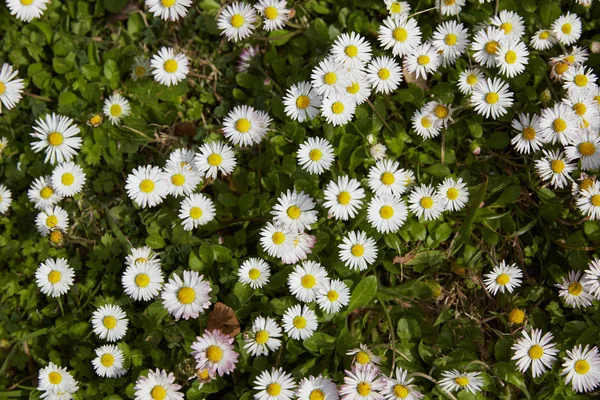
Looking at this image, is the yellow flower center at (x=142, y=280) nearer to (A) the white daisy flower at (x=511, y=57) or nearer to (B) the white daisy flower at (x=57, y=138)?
(B) the white daisy flower at (x=57, y=138)

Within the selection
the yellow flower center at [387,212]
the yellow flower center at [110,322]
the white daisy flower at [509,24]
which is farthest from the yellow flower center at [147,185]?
the white daisy flower at [509,24]

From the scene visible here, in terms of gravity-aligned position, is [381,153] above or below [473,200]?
above

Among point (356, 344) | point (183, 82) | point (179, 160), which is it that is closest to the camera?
point (356, 344)

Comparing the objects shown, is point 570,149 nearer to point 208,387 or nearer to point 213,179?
point 213,179

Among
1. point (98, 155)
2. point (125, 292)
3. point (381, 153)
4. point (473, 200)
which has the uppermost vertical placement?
point (98, 155)

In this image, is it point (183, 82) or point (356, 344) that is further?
point (183, 82)

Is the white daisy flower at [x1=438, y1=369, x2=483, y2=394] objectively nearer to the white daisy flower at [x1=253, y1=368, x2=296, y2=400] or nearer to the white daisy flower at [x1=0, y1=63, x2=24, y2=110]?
the white daisy flower at [x1=253, y1=368, x2=296, y2=400]

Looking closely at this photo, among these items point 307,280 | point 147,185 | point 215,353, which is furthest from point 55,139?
point 307,280

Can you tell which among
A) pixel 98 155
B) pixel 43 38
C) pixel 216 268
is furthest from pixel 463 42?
pixel 43 38
